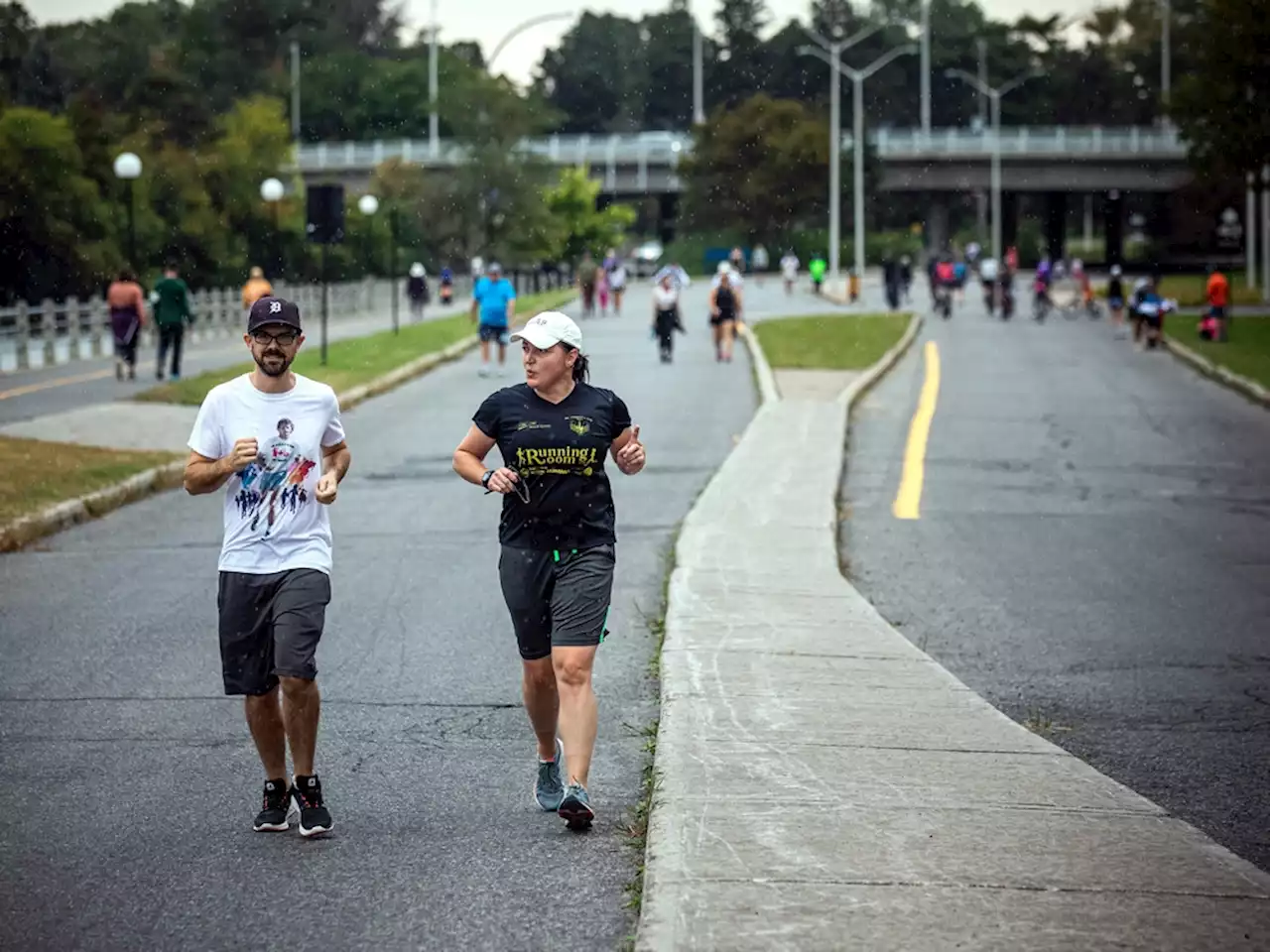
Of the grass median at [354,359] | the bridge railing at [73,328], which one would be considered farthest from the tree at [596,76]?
the grass median at [354,359]

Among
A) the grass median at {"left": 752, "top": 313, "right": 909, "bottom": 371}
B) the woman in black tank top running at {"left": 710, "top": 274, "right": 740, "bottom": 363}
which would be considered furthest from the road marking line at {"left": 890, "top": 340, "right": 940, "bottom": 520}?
the woman in black tank top running at {"left": 710, "top": 274, "right": 740, "bottom": 363}

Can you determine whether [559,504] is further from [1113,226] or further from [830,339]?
[1113,226]

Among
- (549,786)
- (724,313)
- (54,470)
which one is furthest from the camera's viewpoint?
(724,313)

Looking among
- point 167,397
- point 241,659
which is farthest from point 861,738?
point 167,397

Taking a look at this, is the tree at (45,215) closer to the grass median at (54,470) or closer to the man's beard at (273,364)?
the grass median at (54,470)

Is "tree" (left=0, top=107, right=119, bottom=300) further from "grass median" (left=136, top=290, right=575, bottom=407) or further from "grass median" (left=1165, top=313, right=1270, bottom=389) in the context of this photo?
"grass median" (left=1165, top=313, right=1270, bottom=389)

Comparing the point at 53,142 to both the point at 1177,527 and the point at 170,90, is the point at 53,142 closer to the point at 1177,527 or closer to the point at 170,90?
the point at 1177,527

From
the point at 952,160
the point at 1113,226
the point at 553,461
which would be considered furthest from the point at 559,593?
the point at 1113,226

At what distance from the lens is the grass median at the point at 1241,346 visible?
33.5 metres

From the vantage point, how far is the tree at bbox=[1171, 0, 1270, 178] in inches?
1650

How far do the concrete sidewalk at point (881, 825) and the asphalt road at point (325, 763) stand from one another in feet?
1.05

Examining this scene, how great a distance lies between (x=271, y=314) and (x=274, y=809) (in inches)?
65.7

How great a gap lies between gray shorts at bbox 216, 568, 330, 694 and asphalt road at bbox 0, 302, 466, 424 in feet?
60.2

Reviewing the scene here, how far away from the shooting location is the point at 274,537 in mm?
6875
